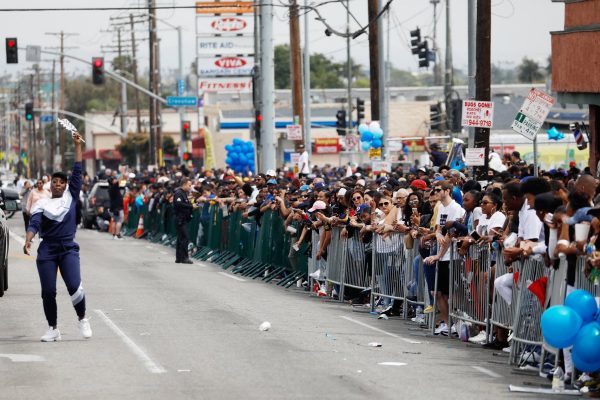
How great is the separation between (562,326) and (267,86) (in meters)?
28.0

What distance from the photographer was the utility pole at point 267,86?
3778cm

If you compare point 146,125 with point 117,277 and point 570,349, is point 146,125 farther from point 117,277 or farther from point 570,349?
point 570,349

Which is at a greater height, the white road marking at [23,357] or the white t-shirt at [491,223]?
the white t-shirt at [491,223]

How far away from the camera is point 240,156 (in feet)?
182

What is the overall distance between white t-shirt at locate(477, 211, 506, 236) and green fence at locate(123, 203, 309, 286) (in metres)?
7.80

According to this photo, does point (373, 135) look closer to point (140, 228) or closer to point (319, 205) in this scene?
point (140, 228)

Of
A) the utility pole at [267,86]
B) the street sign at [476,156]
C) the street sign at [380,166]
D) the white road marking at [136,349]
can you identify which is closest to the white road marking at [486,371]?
the white road marking at [136,349]

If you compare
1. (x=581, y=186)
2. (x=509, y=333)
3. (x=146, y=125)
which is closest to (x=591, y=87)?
(x=509, y=333)

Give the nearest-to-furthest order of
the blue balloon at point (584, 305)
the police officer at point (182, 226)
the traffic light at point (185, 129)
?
the blue balloon at point (584, 305)
the police officer at point (182, 226)
the traffic light at point (185, 129)

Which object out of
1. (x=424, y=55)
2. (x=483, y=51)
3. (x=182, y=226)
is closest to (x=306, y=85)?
(x=424, y=55)

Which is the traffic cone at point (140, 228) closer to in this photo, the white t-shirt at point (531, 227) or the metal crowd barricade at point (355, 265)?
the metal crowd barricade at point (355, 265)

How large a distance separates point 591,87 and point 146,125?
348 feet

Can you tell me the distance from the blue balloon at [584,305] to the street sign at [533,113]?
9.61m

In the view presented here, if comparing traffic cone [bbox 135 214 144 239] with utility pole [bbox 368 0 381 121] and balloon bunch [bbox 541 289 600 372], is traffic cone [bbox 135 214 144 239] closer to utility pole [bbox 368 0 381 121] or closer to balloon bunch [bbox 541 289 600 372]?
utility pole [bbox 368 0 381 121]
